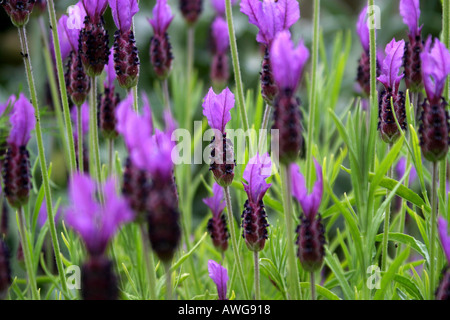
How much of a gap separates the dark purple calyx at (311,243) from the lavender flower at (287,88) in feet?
0.28

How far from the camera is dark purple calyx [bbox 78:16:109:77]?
708 mm

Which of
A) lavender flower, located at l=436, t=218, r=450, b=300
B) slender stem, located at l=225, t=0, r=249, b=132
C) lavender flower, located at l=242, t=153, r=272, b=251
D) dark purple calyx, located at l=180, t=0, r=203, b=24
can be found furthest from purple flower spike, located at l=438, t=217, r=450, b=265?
dark purple calyx, located at l=180, t=0, r=203, b=24

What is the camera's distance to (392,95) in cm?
72

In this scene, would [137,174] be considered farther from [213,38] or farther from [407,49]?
[213,38]

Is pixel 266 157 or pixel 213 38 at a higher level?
pixel 213 38

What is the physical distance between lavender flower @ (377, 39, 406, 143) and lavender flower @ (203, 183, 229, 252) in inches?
11.0

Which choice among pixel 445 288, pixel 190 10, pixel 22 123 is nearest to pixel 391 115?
pixel 445 288

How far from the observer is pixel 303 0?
286cm

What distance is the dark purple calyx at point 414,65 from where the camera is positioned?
76cm

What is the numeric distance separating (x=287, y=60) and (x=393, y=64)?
0.87 feet

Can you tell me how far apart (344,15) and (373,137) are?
7.10ft

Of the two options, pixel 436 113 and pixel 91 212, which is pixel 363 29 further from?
pixel 91 212

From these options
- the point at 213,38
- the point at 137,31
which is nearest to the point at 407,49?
the point at 213,38
